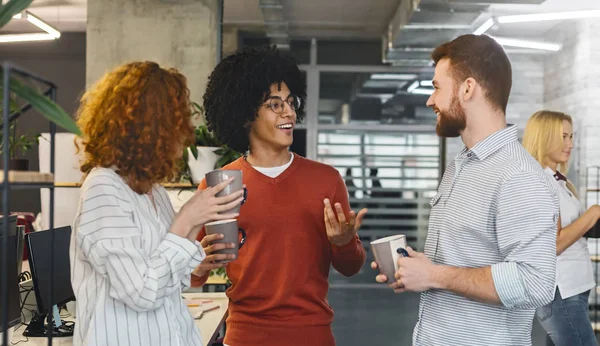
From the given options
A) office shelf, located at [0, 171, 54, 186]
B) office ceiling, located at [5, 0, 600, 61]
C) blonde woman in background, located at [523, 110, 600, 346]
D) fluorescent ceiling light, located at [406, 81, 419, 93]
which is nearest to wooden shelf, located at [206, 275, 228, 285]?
blonde woman in background, located at [523, 110, 600, 346]

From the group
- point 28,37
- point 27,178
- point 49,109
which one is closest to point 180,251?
point 27,178

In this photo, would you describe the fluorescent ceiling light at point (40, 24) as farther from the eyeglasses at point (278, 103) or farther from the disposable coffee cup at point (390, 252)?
the disposable coffee cup at point (390, 252)

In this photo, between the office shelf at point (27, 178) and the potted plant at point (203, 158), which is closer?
the office shelf at point (27, 178)

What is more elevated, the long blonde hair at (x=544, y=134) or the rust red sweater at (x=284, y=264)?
the long blonde hair at (x=544, y=134)

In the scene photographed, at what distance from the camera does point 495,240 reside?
1.54m

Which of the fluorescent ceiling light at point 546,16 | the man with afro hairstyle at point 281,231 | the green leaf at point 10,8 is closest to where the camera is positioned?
the green leaf at point 10,8

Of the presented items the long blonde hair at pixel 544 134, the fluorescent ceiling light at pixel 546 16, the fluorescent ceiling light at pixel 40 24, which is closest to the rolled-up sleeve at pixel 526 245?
the long blonde hair at pixel 544 134

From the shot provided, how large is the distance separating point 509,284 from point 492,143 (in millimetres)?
351

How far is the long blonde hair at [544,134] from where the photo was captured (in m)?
3.05

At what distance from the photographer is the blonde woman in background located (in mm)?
2881

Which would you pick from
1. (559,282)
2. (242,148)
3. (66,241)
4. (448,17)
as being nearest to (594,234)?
(559,282)

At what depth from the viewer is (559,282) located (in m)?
2.93

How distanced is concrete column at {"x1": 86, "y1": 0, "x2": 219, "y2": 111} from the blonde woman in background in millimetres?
3183

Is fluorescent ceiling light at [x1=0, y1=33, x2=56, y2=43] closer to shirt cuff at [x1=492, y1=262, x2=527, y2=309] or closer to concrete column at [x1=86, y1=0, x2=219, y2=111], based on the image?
concrete column at [x1=86, y1=0, x2=219, y2=111]
